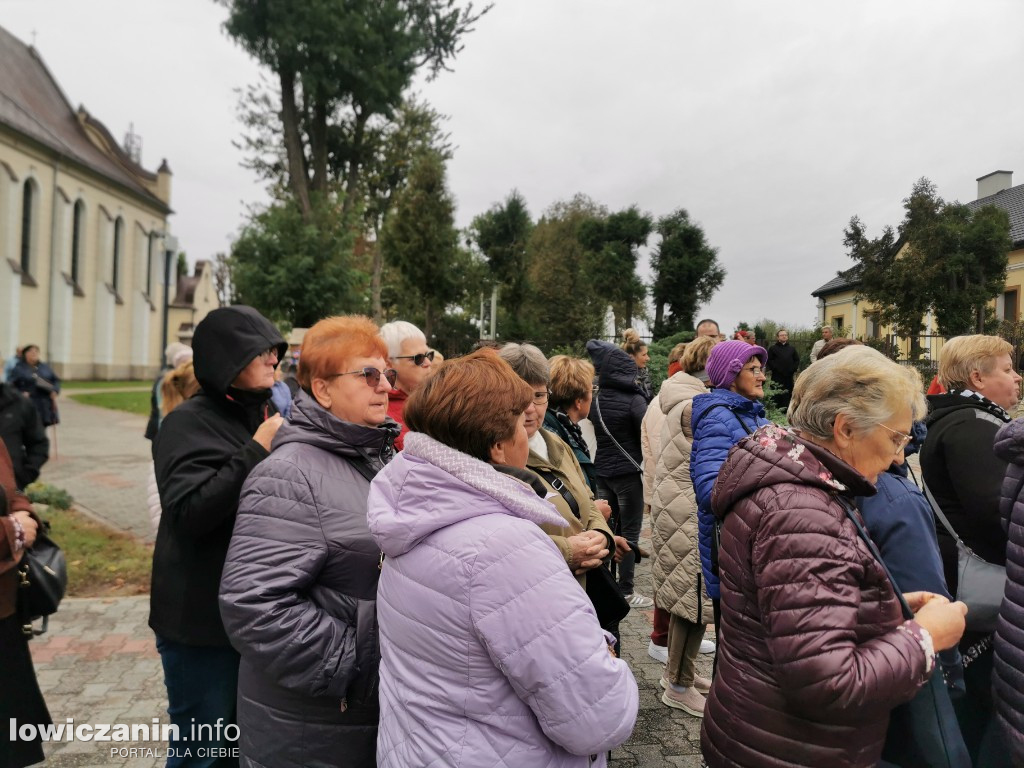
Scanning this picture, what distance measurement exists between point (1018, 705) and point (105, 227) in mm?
46417

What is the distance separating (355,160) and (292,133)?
8.94ft

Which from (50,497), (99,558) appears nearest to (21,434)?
(99,558)

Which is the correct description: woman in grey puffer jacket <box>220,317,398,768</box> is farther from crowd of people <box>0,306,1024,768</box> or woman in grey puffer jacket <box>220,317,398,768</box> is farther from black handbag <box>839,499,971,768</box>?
black handbag <box>839,499,971,768</box>

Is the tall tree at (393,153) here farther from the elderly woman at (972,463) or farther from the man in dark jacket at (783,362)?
the elderly woman at (972,463)

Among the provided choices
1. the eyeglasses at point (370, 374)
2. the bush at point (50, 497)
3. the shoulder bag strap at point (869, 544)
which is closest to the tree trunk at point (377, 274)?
the bush at point (50, 497)

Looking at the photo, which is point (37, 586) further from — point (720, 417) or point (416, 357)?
point (720, 417)

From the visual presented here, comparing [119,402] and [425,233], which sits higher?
[425,233]

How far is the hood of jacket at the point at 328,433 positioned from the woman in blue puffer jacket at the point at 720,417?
172 cm

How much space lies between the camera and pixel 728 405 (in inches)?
132

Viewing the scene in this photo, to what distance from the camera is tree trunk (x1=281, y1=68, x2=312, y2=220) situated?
810 inches

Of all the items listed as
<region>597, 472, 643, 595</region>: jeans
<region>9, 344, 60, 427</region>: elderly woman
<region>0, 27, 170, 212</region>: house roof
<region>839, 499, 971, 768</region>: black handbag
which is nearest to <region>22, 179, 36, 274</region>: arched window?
<region>0, 27, 170, 212</region>: house roof

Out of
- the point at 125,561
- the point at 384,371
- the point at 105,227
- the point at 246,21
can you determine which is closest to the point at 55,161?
the point at 105,227

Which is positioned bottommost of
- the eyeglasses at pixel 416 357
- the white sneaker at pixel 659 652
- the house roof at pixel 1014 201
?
the white sneaker at pixel 659 652

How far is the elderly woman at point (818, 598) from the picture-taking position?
157 centimetres
